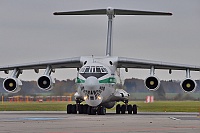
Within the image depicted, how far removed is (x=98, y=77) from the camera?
2973 centimetres

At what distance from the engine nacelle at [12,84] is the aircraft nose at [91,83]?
4.48 meters

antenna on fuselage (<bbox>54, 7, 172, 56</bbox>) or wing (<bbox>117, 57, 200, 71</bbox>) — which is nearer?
wing (<bbox>117, 57, 200, 71</bbox>)

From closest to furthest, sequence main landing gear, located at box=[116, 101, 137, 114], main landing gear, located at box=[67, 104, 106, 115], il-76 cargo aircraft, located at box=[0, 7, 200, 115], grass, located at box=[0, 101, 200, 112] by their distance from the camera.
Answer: il-76 cargo aircraft, located at box=[0, 7, 200, 115]
main landing gear, located at box=[67, 104, 106, 115]
main landing gear, located at box=[116, 101, 137, 114]
grass, located at box=[0, 101, 200, 112]

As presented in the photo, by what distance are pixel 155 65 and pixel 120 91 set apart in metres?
2.20

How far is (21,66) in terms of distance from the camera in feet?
107

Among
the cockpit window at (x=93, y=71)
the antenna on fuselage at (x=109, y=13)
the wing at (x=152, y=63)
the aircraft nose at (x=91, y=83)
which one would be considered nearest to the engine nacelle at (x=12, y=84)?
the cockpit window at (x=93, y=71)

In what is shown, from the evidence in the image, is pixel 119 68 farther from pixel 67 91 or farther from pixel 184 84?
pixel 67 91

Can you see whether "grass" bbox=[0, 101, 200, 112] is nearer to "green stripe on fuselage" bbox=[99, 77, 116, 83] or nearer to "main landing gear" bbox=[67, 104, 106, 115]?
"main landing gear" bbox=[67, 104, 106, 115]

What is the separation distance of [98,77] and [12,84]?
495 cm

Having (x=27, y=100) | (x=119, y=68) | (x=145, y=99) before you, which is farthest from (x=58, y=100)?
(x=119, y=68)

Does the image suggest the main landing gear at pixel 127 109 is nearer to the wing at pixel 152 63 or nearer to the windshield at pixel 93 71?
the wing at pixel 152 63

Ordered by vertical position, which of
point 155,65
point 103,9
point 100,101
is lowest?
point 100,101

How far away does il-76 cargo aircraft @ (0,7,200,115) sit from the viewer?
96.7 ft

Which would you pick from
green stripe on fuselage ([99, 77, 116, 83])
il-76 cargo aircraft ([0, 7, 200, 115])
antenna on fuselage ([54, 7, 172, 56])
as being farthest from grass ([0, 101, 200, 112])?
green stripe on fuselage ([99, 77, 116, 83])
